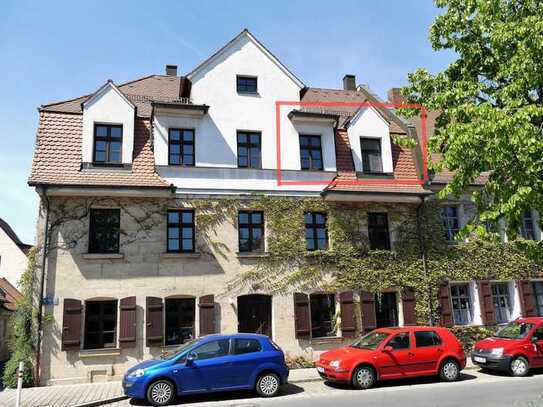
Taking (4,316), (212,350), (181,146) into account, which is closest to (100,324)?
(212,350)

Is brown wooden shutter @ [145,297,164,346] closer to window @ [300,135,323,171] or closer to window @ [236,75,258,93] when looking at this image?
window @ [300,135,323,171]

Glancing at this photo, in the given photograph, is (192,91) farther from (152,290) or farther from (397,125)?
(397,125)

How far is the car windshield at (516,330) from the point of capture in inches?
560

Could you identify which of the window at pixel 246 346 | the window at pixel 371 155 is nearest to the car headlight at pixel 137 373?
the window at pixel 246 346

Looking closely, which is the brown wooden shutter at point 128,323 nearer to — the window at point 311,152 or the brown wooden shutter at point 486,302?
the window at point 311,152

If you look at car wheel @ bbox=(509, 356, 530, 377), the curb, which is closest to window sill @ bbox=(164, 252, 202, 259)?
the curb

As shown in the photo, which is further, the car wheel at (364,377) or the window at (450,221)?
the window at (450,221)

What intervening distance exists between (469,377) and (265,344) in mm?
6507

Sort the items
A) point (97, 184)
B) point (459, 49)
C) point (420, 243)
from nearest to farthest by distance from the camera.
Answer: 1. point (459, 49)
2. point (97, 184)
3. point (420, 243)

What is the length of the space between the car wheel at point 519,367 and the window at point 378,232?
6.00 meters

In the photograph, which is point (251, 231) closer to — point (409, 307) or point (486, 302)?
point (409, 307)

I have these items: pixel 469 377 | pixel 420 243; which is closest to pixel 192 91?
pixel 420 243

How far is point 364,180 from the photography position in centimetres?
1823

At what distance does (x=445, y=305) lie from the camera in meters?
17.8
